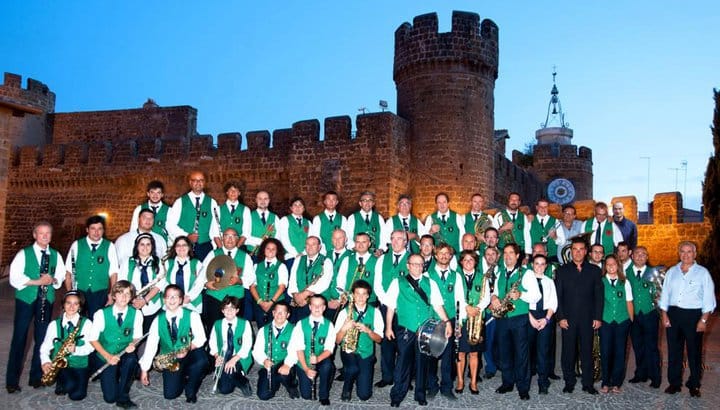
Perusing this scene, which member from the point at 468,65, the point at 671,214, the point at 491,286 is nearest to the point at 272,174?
the point at 468,65

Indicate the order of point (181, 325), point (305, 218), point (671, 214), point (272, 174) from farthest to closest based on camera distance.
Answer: point (272, 174)
point (671, 214)
point (305, 218)
point (181, 325)

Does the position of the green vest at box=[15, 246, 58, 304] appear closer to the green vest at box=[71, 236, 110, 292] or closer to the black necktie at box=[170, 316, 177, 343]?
the green vest at box=[71, 236, 110, 292]

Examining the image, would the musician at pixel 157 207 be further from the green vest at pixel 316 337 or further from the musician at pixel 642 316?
the musician at pixel 642 316

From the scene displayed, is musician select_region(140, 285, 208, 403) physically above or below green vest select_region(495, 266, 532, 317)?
below

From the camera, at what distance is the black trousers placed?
7.87 metres

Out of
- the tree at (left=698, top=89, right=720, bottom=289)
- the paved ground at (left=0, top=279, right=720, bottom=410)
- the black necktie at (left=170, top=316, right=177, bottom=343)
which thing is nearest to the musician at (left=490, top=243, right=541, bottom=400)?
the paved ground at (left=0, top=279, right=720, bottom=410)

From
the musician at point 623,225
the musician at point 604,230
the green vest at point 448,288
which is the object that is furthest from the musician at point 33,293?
the musician at point 623,225

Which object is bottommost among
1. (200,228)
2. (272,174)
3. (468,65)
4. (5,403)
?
(5,403)

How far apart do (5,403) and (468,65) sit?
15.4 metres

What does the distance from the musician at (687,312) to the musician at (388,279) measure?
301 centimetres

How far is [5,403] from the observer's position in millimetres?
6953

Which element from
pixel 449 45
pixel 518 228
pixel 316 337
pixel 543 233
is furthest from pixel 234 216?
pixel 449 45

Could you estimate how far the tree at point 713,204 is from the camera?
16141mm

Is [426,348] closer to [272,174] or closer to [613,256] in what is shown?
[613,256]
